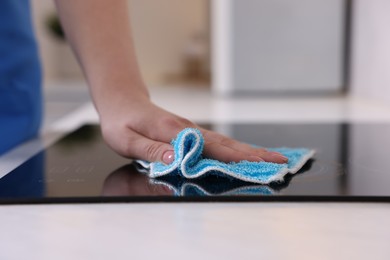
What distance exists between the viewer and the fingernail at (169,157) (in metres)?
0.56

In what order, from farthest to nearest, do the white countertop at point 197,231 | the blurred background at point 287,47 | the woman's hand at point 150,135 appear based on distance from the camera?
the blurred background at point 287,47 < the woman's hand at point 150,135 < the white countertop at point 197,231

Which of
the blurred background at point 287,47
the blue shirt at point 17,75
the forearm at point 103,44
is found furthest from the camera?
the blurred background at point 287,47

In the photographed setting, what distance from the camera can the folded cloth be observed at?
0.52 m

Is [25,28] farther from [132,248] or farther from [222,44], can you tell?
[222,44]

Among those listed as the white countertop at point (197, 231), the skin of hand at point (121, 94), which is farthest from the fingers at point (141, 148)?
the white countertop at point (197, 231)

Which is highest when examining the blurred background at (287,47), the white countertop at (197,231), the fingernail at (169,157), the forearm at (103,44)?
the forearm at (103,44)

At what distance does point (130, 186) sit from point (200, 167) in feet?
0.21

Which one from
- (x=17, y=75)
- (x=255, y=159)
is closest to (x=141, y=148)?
(x=255, y=159)

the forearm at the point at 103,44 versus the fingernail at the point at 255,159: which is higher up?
the forearm at the point at 103,44

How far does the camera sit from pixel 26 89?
2.90 ft

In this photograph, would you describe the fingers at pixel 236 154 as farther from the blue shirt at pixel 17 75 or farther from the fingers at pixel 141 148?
the blue shirt at pixel 17 75

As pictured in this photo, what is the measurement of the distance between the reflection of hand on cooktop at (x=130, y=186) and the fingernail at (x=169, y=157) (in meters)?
0.02

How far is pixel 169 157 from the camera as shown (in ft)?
1.84

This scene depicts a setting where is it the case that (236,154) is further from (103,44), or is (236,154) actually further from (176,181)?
(103,44)
